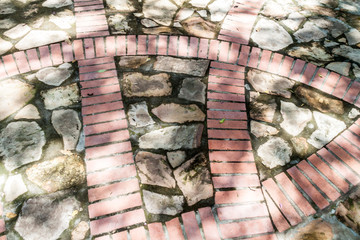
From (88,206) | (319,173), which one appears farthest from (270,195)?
(88,206)

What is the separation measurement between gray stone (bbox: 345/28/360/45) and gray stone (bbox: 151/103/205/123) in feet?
6.53

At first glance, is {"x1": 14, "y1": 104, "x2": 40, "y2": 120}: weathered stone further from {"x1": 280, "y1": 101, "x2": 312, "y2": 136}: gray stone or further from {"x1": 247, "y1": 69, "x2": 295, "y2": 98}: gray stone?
{"x1": 280, "y1": 101, "x2": 312, "y2": 136}: gray stone

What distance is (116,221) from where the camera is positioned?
5.48 ft

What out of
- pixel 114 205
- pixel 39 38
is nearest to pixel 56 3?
pixel 39 38

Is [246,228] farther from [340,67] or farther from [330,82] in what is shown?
[340,67]

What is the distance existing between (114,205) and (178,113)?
0.88 m

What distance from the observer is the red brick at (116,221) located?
5.36 feet

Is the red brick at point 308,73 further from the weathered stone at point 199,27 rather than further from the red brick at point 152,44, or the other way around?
the red brick at point 152,44

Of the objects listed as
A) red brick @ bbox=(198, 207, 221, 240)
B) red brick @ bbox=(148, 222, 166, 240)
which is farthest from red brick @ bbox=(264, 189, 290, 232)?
red brick @ bbox=(148, 222, 166, 240)

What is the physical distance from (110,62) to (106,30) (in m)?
0.48

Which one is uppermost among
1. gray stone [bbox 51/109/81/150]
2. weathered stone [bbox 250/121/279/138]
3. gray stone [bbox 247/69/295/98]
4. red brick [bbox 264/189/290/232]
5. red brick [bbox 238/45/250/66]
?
red brick [bbox 238/45/250/66]

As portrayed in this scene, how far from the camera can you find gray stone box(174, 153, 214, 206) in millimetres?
1786

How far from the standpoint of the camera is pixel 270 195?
1810mm

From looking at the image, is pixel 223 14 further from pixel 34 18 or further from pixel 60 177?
pixel 60 177
